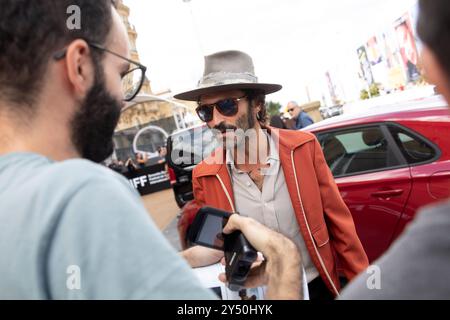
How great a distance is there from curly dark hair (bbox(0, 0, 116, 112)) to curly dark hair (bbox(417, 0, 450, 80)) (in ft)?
2.60

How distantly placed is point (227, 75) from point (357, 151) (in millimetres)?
2111

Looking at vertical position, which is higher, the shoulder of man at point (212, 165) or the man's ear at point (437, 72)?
the man's ear at point (437, 72)

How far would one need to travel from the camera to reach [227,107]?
2.48m

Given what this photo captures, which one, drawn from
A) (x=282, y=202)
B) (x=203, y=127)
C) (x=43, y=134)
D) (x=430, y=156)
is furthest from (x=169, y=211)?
(x=43, y=134)

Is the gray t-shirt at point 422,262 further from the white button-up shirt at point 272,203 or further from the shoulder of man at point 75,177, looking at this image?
the white button-up shirt at point 272,203

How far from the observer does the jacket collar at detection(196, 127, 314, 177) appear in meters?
2.12

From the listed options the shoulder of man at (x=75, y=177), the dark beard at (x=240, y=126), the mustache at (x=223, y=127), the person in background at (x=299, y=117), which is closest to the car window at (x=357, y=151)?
the dark beard at (x=240, y=126)

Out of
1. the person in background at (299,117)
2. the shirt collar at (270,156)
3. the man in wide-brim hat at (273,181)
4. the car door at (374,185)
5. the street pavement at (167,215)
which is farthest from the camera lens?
the person in background at (299,117)

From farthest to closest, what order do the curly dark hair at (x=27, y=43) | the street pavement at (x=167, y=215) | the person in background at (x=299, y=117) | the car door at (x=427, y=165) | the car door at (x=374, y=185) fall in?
the person in background at (x=299, y=117)
the street pavement at (x=167, y=215)
the car door at (x=374, y=185)
the car door at (x=427, y=165)
the curly dark hair at (x=27, y=43)

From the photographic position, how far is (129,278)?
68 cm

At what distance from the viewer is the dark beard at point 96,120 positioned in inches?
38.1

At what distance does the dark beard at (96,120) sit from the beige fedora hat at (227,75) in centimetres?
144

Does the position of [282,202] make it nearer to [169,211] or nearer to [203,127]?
[203,127]

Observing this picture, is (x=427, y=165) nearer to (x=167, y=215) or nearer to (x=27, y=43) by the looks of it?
(x=27, y=43)
